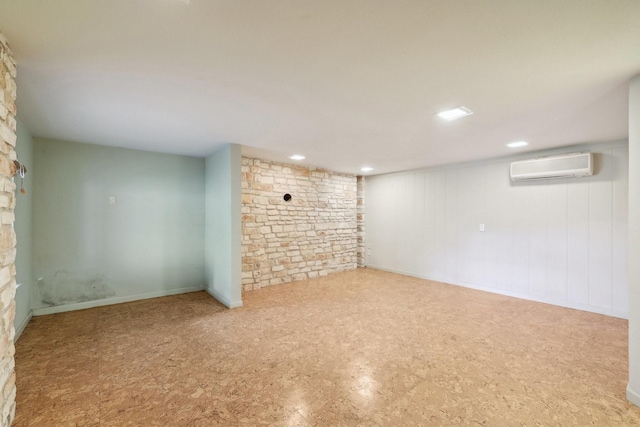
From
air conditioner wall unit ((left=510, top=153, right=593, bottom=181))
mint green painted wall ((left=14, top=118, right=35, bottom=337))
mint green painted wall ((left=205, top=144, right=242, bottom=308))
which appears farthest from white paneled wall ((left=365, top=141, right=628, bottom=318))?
mint green painted wall ((left=14, top=118, right=35, bottom=337))

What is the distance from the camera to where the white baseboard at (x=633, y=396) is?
1874 millimetres

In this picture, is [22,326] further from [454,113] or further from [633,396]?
[633,396]

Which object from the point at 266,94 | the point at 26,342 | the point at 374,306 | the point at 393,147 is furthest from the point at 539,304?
the point at 26,342

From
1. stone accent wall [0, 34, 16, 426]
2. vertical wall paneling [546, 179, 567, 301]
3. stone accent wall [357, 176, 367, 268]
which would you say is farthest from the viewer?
stone accent wall [357, 176, 367, 268]

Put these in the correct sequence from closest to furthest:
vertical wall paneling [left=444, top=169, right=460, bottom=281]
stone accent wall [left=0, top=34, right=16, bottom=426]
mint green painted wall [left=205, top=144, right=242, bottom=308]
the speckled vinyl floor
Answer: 1. stone accent wall [left=0, top=34, right=16, bottom=426]
2. the speckled vinyl floor
3. mint green painted wall [left=205, top=144, right=242, bottom=308]
4. vertical wall paneling [left=444, top=169, right=460, bottom=281]

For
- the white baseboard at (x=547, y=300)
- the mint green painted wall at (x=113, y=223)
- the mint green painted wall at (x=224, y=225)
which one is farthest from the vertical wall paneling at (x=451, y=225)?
the mint green painted wall at (x=113, y=223)

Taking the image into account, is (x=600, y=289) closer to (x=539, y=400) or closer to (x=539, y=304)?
(x=539, y=304)

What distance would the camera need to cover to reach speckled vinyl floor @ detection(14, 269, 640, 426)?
1804 millimetres

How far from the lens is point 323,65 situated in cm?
178

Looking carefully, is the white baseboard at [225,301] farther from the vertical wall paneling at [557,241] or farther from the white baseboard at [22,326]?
the vertical wall paneling at [557,241]

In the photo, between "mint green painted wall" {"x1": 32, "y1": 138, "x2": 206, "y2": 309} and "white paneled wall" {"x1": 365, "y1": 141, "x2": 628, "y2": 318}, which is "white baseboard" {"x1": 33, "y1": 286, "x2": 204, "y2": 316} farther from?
"white paneled wall" {"x1": 365, "y1": 141, "x2": 628, "y2": 318}

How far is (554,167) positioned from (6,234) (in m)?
5.69

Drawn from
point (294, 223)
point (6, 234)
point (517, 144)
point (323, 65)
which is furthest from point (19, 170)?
point (517, 144)

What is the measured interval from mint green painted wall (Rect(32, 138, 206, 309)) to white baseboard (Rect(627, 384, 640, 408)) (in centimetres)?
507
